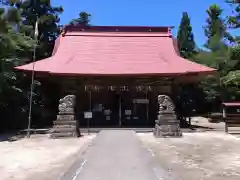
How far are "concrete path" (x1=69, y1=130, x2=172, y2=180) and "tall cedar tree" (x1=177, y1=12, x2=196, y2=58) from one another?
32117 mm

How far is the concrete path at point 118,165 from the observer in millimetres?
7199

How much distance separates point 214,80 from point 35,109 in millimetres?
18150

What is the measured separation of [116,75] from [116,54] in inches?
138

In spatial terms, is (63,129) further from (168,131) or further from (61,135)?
(168,131)

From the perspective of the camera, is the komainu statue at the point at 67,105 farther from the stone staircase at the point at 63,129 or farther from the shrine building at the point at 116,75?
the shrine building at the point at 116,75

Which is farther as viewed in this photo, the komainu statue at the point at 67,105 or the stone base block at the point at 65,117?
the komainu statue at the point at 67,105

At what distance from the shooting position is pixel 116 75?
20.0m

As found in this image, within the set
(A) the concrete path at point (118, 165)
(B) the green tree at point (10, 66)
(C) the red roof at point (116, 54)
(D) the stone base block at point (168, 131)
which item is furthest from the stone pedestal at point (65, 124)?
(A) the concrete path at point (118, 165)

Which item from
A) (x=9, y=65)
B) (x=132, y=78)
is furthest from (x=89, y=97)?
(x=9, y=65)

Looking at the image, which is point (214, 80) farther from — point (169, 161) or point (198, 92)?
point (169, 161)

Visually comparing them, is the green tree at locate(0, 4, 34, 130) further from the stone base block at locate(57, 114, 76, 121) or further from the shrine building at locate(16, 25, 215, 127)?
the stone base block at locate(57, 114, 76, 121)

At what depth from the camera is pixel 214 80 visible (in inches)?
1330

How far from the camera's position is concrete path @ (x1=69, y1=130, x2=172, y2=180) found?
7.20 m

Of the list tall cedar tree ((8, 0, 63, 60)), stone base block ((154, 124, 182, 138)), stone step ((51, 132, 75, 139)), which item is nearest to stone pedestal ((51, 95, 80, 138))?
stone step ((51, 132, 75, 139))
